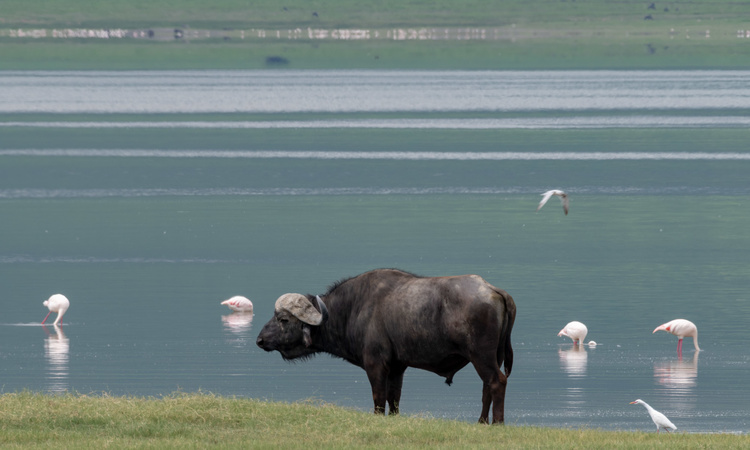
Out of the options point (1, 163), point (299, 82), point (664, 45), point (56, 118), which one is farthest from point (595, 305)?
point (664, 45)

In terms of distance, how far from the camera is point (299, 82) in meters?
128

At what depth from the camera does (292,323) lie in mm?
14367

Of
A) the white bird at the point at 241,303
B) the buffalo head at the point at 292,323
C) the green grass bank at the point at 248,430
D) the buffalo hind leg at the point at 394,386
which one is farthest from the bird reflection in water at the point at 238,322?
the green grass bank at the point at 248,430

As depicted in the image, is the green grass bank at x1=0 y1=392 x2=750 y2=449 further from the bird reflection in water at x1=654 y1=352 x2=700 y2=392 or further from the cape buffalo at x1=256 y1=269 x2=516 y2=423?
the bird reflection in water at x1=654 y1=352 x2=700 y2=392

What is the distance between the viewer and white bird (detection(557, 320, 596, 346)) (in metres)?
19.3

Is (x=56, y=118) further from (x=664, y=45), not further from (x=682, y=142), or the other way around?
(x=664, y=45)

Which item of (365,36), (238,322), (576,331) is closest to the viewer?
(576,331)

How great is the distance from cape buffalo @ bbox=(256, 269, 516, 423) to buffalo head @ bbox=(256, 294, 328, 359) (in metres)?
0.01

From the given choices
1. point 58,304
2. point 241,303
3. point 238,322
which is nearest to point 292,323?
point 238,322

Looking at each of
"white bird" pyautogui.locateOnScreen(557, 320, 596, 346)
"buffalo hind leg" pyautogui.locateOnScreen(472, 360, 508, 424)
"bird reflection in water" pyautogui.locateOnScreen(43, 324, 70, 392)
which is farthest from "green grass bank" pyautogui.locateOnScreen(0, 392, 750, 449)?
"white bird" pyautogui.locateOnScreen(557, 320, 596, 346)

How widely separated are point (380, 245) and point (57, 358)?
11269 mm

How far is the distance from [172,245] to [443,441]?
59.2 feet

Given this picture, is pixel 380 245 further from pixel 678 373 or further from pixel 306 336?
pixel 306 336

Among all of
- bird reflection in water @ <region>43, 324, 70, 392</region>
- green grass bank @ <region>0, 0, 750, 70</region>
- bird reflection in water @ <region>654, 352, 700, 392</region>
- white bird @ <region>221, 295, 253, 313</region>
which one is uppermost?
green grass bank @ <region>0, 0, 750, 70</region>
